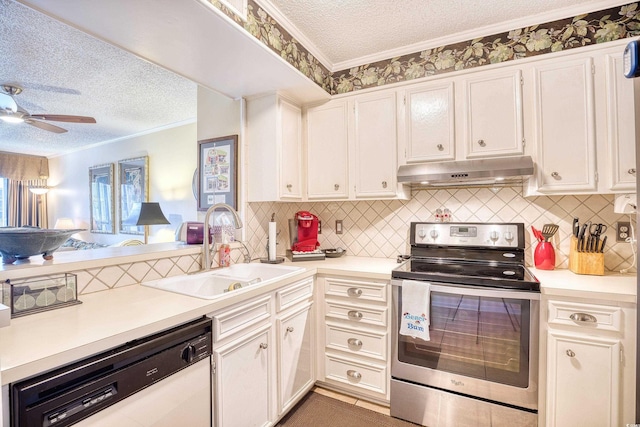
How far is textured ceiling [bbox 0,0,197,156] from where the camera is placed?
207 cm

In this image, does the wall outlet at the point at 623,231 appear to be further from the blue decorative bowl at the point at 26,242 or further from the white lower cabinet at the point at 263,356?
the blue decorative bowl at the point at 26,242

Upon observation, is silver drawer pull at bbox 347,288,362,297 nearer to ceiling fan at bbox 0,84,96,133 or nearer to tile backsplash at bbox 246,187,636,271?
tile backsplash at bbox 246,187,636,271

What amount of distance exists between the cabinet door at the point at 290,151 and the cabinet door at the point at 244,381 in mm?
1068

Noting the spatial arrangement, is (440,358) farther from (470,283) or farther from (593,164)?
(593,164)

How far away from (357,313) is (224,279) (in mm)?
884

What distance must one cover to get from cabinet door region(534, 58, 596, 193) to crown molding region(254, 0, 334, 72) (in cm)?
143

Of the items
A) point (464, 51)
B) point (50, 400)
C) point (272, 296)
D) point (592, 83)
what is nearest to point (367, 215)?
point (272, 296)

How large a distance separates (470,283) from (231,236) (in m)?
1.62

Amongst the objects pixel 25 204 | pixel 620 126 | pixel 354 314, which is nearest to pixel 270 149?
pixel 354 314

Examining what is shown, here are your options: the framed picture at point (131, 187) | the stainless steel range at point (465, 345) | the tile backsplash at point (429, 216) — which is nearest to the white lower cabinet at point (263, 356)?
the stainless steel range at point (465, 345)

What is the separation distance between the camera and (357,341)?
6.45ft

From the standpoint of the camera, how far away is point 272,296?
1662 millimetres

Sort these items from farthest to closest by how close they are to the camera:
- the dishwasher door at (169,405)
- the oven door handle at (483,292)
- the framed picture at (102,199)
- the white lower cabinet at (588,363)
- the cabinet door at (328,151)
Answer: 1. the framed picture at (102,199)
2. the cabinet door at (328,151)
3. the oven door handle at (483,292)
4. the white lower cabinet at (588,363)
5. the dishwasher door at (169,405)

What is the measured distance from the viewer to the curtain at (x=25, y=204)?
605 centimetres
